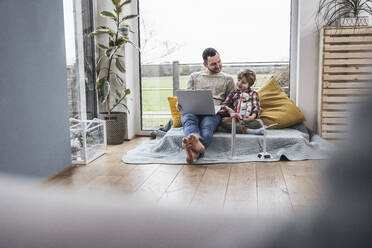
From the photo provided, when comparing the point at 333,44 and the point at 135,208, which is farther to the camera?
the point at 333,44

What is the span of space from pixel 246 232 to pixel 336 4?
13.1 ft

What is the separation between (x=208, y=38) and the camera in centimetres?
427

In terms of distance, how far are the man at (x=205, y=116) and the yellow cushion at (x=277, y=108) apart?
44 cm

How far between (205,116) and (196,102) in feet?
0.75

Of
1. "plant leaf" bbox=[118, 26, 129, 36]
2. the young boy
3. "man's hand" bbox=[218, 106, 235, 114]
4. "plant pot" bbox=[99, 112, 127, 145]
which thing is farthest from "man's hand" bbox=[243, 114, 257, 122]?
"plant leaf" bbox=[118, 26, 129, 36]

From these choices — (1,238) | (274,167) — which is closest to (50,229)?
(1,238)

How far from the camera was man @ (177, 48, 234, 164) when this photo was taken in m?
3.00

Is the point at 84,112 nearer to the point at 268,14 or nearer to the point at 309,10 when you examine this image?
the point at 268,14

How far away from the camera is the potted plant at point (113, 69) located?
373 cm

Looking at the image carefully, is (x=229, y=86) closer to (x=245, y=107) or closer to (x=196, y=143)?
(x=245, y=107)

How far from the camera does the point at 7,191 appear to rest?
16 cm

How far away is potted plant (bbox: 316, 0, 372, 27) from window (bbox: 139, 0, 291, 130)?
428mm

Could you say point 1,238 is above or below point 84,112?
above

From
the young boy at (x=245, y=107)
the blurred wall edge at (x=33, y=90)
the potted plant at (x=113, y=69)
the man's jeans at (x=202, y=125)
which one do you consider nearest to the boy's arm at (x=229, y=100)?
the young boy at (x=245, y=107)
